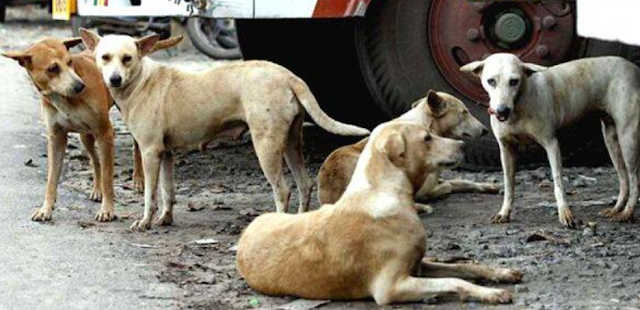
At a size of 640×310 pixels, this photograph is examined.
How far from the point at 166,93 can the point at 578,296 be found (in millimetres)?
2920

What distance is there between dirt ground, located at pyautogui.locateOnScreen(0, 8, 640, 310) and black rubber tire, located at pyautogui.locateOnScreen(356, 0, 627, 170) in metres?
0.18

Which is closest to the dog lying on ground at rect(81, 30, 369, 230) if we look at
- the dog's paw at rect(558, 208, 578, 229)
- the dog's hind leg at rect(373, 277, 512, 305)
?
the dog's paw at rect(558, 208, 578, 229)

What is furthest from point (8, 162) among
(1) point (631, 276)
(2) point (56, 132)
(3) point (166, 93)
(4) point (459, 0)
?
(1) point (631, 276)

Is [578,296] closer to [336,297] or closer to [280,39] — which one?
[336,297]

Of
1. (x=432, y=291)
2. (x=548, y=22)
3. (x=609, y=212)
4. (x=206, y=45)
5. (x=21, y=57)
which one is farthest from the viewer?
(x=206, y=45)

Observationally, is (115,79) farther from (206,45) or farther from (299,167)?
(206,45)

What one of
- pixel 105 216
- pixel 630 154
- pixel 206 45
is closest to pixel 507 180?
pixel 630 154

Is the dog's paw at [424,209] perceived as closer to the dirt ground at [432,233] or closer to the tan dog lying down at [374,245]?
the dirt ground at [432,233]

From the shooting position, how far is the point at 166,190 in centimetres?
826

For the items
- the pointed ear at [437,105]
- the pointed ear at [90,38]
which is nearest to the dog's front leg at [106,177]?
the pointed ear at [90,38]

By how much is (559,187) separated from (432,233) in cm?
74

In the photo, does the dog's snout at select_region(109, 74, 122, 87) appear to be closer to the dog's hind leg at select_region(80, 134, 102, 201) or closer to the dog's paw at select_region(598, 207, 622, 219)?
the dog's hind leg at select_region(80, 134, 102, 201)

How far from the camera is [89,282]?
6570 millimetres

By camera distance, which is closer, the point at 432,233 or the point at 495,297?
the point at 495,297
